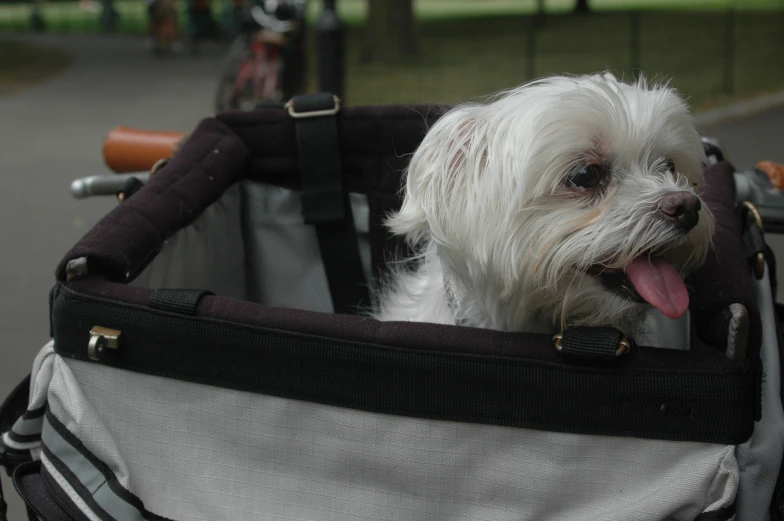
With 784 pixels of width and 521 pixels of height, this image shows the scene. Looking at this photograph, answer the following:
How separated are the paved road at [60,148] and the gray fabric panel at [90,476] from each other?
1.85 meters

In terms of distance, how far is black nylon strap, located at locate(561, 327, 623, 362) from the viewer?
1.20 metres

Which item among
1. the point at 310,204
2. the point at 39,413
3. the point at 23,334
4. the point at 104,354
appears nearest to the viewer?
the point at 104,354

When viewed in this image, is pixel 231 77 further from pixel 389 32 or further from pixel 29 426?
pixel 29 426

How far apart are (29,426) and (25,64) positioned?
604 inches

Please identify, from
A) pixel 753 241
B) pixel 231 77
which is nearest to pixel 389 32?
pixel 231 77

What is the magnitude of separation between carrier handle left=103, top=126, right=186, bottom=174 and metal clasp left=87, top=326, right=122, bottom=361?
42.7 inches

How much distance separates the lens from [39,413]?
1493 millimetres

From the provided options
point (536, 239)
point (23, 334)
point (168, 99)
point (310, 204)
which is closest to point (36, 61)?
point (168, 99)

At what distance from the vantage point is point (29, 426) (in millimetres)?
1502

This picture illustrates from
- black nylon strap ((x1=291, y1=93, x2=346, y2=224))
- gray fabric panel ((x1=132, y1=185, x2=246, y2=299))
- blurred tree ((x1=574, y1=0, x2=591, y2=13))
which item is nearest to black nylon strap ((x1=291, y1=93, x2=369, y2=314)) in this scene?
black nylon strap ((x1=291, y1=93, x2=346, y2=224))

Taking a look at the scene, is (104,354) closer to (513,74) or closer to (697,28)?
(513,74)

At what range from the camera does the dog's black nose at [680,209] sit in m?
1.45

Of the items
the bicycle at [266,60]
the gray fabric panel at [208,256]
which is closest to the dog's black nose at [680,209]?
the gray fabric panel at [208,256]

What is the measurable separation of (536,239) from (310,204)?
105cm
